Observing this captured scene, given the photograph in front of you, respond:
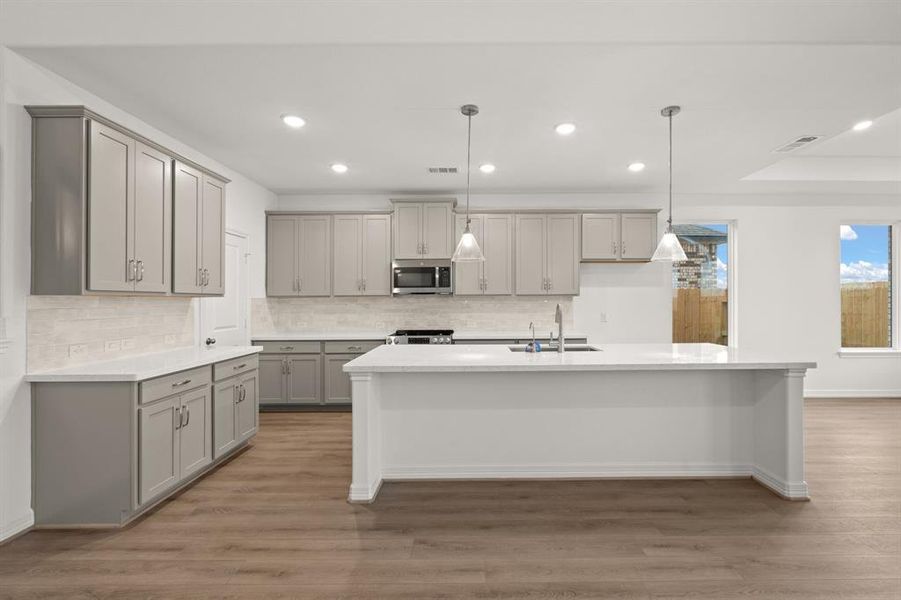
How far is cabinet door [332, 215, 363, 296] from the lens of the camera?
243 inches

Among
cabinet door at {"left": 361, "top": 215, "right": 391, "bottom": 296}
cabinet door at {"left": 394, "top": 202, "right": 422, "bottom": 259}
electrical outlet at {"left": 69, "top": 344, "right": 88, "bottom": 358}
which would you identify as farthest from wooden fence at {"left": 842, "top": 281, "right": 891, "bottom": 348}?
electrical outlet at {"left": 69, "top": 344, "right": 88, "bottom": 358}

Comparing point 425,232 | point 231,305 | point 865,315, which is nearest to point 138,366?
point 231,305

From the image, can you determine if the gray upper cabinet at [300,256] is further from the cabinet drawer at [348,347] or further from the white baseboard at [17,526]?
the white baseboard at [17,526]

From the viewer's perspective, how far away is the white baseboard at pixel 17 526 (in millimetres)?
2635

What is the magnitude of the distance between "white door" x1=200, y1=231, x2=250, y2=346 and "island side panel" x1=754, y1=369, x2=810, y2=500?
4.79 m

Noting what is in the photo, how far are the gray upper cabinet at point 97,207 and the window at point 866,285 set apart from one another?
7828 mm

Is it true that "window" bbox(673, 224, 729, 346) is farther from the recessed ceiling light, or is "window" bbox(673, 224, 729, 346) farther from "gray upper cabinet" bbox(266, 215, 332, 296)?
the recessed ceiling light

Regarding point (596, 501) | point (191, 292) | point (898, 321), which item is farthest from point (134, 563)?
point (898, 321)

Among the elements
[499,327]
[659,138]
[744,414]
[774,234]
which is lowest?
[744,414]

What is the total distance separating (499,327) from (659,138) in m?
3.01

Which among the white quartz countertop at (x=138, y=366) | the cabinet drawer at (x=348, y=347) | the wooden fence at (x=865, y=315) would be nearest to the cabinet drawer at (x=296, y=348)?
the cabinet drawer at (x=348, y=347)

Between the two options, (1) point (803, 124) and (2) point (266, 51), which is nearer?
(2) point (266, 51)

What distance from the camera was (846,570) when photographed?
7.67 feet

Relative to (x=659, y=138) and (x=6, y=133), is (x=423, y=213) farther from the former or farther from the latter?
(x=6, y=133)
